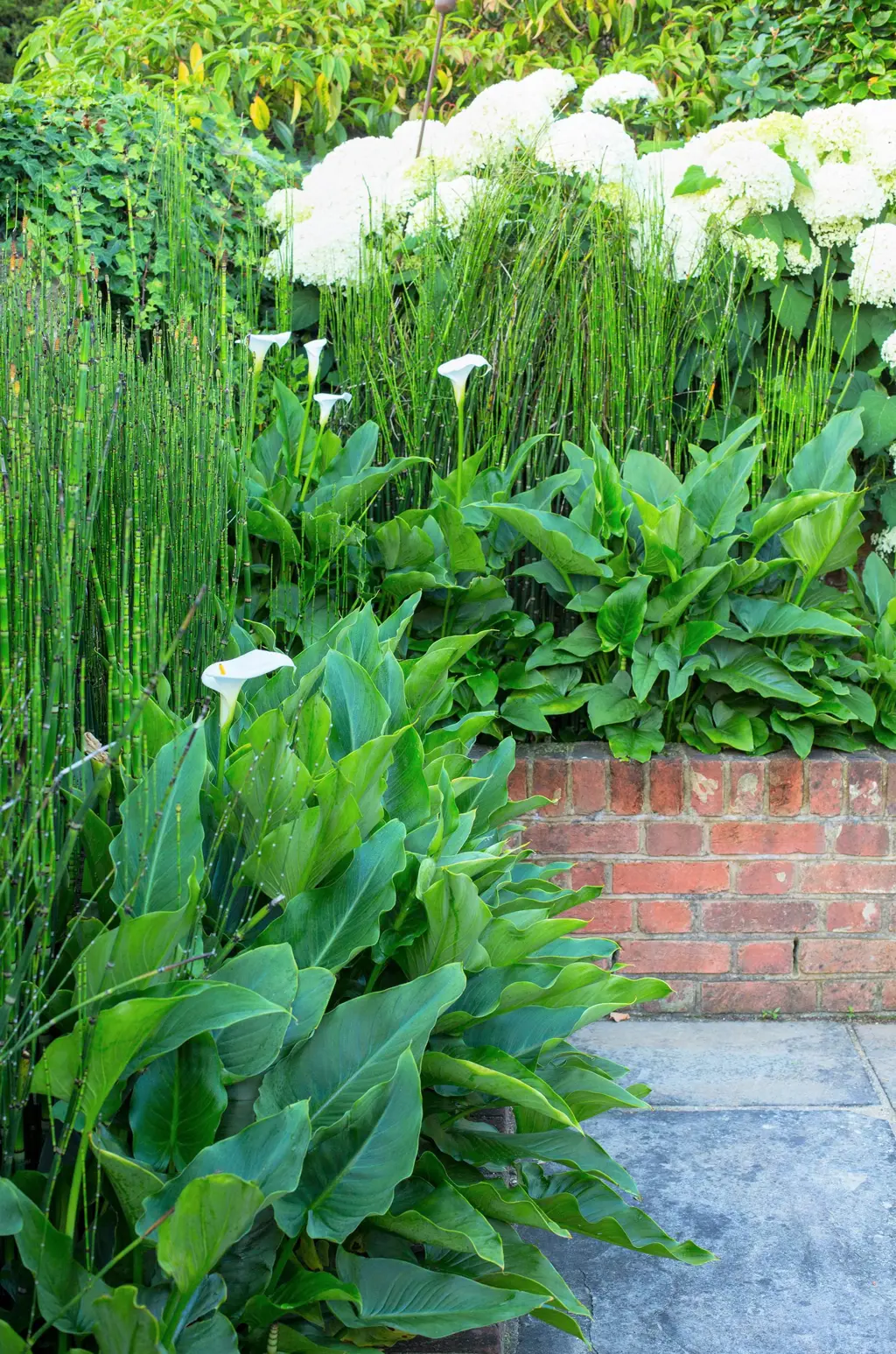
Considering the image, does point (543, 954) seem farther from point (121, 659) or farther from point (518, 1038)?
point (121, 659)

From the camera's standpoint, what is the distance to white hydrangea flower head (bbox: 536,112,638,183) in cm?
358

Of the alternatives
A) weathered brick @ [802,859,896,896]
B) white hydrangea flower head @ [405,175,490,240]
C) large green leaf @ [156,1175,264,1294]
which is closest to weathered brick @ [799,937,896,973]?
weathered brick @ [802,859,896,896]

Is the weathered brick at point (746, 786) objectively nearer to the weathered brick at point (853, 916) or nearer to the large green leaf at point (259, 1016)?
the weathered brick at point (853, 916)

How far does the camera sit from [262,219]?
12.9 feet

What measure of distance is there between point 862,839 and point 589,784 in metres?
0.65

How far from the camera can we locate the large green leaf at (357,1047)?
1.42m

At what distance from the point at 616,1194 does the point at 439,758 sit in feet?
2.33

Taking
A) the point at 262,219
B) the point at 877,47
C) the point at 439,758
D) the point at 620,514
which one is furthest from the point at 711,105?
the point at 439,758

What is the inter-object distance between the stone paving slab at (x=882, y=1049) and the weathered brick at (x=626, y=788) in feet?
2.35

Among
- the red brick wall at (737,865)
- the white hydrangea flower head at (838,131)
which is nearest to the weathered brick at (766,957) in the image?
the red brick wall at (737,865)

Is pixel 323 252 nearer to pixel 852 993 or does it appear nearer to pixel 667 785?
pixel 667 785

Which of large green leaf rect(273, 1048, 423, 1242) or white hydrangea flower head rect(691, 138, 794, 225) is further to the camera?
white hydrangea flower head rect(691, 138, 794, 225)

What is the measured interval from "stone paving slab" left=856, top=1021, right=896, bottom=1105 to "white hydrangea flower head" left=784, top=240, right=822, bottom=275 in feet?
6.61

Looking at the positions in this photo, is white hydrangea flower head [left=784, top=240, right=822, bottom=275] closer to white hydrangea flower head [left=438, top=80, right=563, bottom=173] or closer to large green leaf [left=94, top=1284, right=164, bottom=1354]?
white hydrangea flower head [left=438, top=80, right=563, bottom=173]
